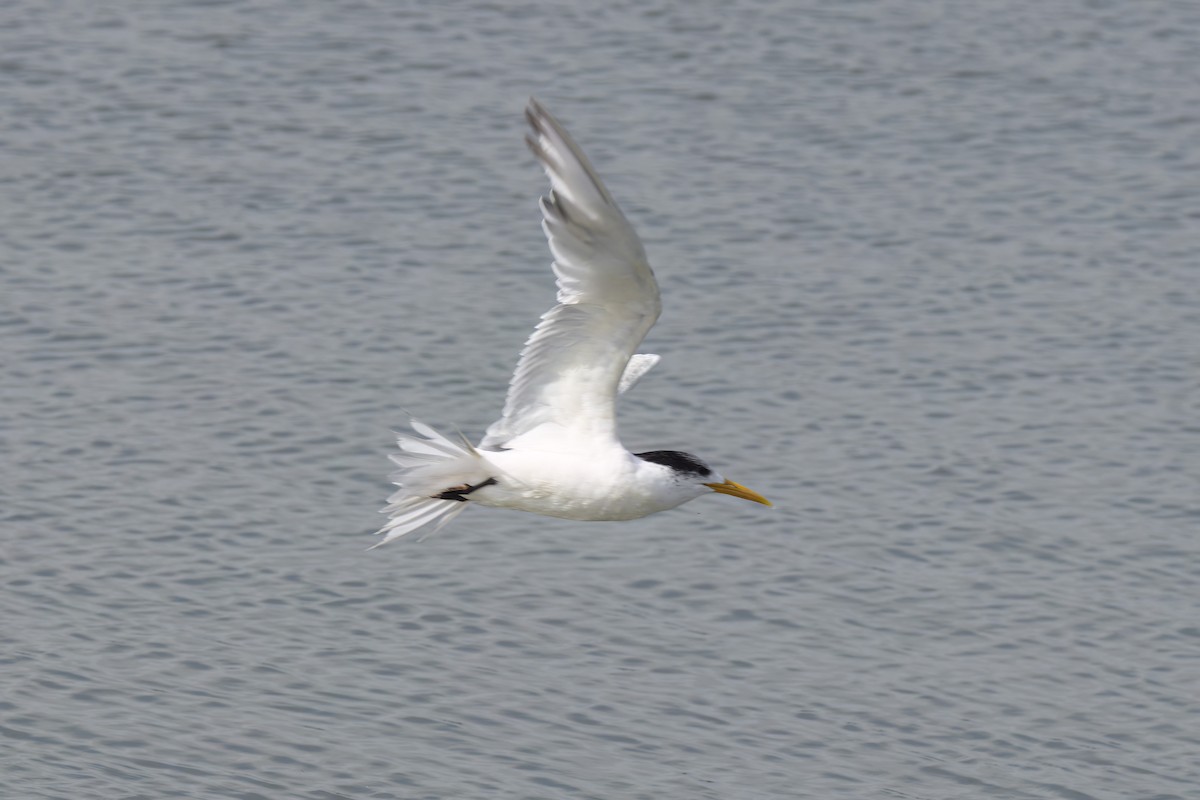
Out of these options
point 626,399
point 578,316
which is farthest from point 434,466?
point 626,399

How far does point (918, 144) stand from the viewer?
894 inches

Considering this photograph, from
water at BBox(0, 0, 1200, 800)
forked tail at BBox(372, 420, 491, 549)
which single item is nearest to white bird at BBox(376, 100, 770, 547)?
forked tail at BBox(372, 420, 491, 549)

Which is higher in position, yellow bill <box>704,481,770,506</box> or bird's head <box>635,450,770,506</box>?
bird's head <box>635,450,770,506</box>

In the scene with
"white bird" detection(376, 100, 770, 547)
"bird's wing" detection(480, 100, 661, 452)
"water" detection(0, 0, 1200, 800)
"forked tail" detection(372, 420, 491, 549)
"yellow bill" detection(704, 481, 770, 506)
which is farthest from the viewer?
"water" detection(0, 0, 1200, 800)

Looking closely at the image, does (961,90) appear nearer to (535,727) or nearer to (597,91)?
(597,91)

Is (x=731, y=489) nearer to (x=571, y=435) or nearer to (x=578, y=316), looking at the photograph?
(x=571, y=435)

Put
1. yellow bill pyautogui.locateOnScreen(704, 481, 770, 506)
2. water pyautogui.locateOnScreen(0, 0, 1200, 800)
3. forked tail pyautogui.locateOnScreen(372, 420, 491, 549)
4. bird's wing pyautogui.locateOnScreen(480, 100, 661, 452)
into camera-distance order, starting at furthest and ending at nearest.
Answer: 1. water pyautogui.locateOnScreen(0, 0, 1200, 800)
2. yellow bill pyautogui.locateOnScreen(704, 481, 770, 506)
3. forked tail pyautogui.locateOnScreen(372, 420, 491, 549)
4. bird's wing pyautogui.locateOnScreen(480, 100, 661, 452)

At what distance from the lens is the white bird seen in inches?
366

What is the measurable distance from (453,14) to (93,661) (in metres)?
13.7

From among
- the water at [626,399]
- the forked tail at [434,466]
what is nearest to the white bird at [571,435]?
the forked tail at [434,466]

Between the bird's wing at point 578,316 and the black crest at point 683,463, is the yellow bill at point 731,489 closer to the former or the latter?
the black crest at point 683,463

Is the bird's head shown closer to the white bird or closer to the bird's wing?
the white bird

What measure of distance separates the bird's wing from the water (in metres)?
3.18

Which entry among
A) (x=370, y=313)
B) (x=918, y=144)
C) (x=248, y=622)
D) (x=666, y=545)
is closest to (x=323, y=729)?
(x=248, y=622)
